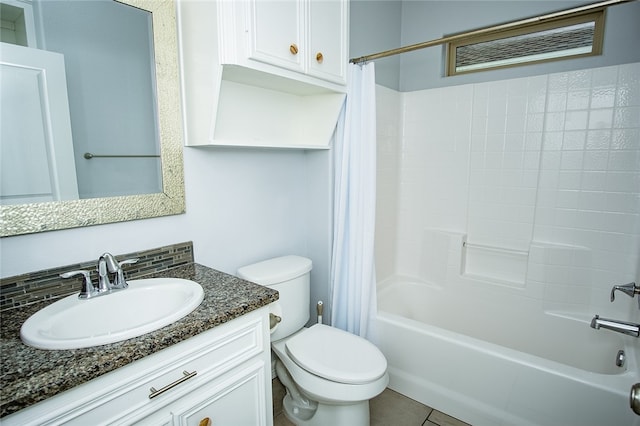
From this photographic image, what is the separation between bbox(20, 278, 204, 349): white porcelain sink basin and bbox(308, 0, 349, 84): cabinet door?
108cm

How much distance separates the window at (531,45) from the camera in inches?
78.3

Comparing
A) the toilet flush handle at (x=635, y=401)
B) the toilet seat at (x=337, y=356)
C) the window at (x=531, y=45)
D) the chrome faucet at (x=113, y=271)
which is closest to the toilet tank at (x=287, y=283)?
the toilet seat at (x=337, y=356)

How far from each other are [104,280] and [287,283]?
2.64ft

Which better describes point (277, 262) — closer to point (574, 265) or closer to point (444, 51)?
point (574, 265)

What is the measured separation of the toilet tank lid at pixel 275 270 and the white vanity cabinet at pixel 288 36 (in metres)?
0.91

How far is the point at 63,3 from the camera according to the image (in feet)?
3.66

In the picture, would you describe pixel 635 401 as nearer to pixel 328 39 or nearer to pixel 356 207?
pixel 356 207

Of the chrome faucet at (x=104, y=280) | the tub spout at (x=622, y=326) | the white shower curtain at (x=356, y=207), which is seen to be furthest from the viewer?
the white shower curtain at (x=356, y=207)

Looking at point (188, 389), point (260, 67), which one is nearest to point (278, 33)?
point (260, 67)

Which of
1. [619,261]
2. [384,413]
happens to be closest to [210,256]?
[384,413]

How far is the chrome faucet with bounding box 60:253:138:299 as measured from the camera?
43.3 inches

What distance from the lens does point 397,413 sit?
1.76m

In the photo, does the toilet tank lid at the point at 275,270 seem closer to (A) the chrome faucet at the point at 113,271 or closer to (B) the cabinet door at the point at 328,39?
(A) the chrome faucet at the point at 113,271

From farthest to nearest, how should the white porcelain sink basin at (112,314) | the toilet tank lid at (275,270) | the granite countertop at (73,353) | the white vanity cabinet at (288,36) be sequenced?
the toilet tank lid at (275,270) < the white vanity cabinet at (288,36) < the white porcelain sink basin at (112,314) < the granite countertop at (73,353)
